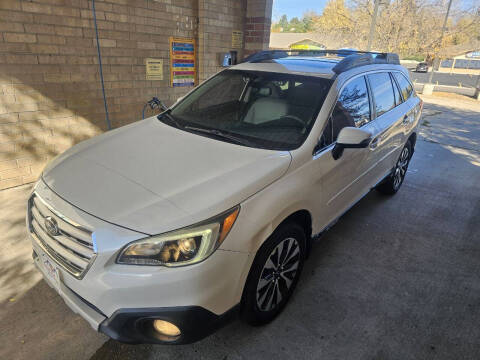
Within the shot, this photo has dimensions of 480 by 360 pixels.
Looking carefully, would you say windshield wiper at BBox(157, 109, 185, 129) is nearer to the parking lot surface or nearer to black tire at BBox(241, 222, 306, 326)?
black tire at BBox(241, 222, 306, 326)

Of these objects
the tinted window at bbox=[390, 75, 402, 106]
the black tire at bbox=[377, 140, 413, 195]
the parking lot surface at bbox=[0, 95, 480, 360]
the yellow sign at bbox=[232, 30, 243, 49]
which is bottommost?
the parking lot surface at bbox=[0, 95, 480, 360]

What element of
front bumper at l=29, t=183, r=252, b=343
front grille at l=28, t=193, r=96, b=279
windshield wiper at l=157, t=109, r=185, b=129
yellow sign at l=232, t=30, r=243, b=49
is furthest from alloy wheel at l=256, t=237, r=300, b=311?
yellow sign at l=232, t=30, r=243, b=49

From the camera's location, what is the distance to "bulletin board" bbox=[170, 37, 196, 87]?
239 inches

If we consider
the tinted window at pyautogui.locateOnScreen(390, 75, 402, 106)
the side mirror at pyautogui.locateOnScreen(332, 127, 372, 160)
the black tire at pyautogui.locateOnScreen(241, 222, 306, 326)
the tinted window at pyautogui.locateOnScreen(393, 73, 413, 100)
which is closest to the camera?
the black tire at pyautogui.locateOnScreen(241, 222, 306, 326)

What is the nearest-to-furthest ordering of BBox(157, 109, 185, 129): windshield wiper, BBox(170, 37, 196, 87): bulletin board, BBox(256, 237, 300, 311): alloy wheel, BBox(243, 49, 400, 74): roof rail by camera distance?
BBox(256, 237, 300, 311): alloy wheel, BBox(157, 109, 185, 129): windshield wiper, BBox(243, 49, 400, 74): roof rail, BBox(170, 37, 196, 87): bulletin board

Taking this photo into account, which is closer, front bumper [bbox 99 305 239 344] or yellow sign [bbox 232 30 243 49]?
front bumper [bbox 99 305 239 344]

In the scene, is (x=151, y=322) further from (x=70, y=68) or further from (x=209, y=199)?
(x=70, y=68)

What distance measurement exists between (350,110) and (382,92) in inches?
37.7

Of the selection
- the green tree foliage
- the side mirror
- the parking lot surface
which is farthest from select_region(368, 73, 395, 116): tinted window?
the green tree foliage

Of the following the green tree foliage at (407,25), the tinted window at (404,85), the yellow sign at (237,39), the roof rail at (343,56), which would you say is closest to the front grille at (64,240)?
the roof rail at (343,56)

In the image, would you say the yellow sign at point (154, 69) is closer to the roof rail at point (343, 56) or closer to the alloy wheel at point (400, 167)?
the roof rail at point (343, 56)

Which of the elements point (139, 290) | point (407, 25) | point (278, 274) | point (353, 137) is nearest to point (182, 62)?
point (353, 137)

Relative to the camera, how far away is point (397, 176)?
4.64 metres

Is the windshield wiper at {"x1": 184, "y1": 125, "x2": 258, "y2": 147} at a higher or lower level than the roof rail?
lower
